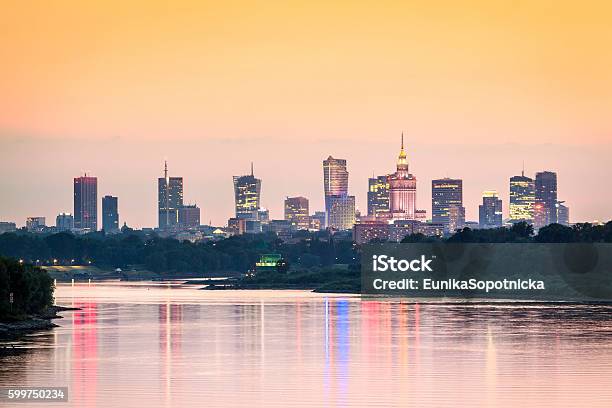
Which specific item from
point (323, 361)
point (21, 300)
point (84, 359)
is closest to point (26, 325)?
point (21, 300)

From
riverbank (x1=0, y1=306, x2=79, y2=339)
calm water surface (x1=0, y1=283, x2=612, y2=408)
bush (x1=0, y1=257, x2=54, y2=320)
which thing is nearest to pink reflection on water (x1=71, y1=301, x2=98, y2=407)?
calm water surface (x1=0, y1=283, x2=612, y2=408)

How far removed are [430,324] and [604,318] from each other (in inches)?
950

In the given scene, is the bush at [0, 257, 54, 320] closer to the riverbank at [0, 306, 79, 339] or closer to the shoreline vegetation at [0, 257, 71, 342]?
the shoreline vegetation at [0, 257, 71, 342]

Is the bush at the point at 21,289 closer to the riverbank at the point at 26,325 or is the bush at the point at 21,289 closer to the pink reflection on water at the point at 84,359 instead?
the riverbank at the point at 26,325

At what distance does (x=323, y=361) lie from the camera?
316ft

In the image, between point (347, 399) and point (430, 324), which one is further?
point (430, 324)

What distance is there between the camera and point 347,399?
7225 centimetres

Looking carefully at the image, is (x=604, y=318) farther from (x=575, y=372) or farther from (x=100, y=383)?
(x=100, y=383)

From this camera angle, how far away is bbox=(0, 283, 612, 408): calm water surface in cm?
7362

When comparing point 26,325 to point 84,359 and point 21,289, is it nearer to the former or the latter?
point 21,289

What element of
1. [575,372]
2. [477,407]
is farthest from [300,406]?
[575,372]

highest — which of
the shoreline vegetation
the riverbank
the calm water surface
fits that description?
the shoreline vegetation

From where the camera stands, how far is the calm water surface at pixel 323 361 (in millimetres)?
73625

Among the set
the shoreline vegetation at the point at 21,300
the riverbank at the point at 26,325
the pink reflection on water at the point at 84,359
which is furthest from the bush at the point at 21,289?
the pink reflection on water at the point at 84,359
